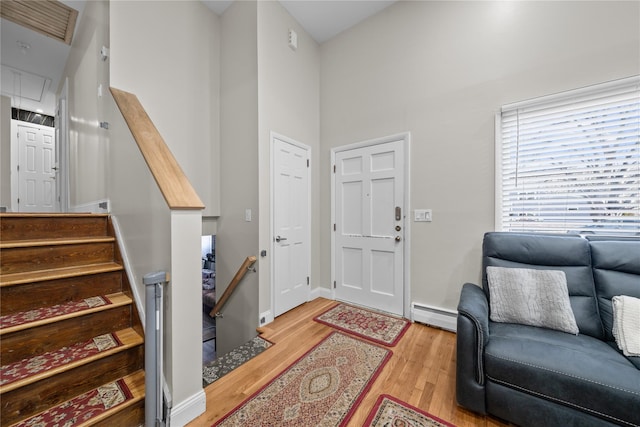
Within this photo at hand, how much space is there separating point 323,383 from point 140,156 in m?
2.10

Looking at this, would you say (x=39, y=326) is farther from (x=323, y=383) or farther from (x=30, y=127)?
(x=30, y=127)

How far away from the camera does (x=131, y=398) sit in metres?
1.34

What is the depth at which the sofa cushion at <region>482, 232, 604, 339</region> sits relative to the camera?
1658 millimetres

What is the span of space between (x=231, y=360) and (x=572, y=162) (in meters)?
3.30

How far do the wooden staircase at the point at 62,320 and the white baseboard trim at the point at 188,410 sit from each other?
0.67 feet

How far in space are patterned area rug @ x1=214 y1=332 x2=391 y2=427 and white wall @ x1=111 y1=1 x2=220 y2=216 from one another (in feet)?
6.92

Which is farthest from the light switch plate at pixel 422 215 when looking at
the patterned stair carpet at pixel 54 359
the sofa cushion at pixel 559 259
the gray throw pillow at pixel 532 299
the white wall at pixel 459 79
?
the patterned stair carpet at pixel 54 359

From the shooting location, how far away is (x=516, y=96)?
2176 mm

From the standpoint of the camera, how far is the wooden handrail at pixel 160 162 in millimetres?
1415

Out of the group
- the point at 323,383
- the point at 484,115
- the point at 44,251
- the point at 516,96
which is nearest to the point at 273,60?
the point at 484,115

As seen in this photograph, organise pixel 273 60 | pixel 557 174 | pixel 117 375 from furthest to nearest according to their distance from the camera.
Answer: pixel 273 60, pixel 557 174, pixel 117 375

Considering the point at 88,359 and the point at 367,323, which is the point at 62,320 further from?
the point at 367,323

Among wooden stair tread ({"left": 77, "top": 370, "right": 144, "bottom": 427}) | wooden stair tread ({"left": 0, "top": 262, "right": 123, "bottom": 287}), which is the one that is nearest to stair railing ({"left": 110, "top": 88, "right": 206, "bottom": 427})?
wooden stair tread ({"left": 77, "top": 370, "right": 144, "bottom": 427})

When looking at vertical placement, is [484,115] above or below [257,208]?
above
